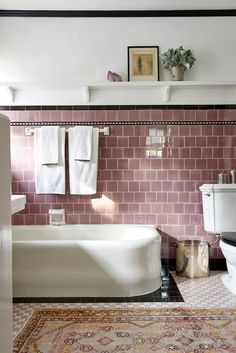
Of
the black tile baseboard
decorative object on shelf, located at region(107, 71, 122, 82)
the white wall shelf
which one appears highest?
decorative object on shelf, located at region(107, 71, 122, 82)

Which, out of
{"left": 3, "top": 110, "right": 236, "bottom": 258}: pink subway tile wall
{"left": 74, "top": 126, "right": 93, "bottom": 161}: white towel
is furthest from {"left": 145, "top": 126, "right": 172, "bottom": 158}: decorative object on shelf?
{"left": 74, "top": 126, "right": 93, "bottom": 161}: white towel

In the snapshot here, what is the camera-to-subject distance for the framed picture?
11.1 ft

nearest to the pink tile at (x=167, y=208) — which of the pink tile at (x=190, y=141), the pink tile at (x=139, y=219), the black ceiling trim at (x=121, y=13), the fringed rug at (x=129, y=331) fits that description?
the pink tile at (x=139, y=219)

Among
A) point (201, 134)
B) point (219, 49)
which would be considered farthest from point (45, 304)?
point (219, 49)

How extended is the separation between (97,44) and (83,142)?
3.38 feet

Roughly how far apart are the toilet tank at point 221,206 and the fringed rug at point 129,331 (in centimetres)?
91

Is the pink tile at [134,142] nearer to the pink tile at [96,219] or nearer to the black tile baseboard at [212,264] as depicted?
the pink tile at [96,219]

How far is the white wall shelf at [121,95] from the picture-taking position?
3.40 m

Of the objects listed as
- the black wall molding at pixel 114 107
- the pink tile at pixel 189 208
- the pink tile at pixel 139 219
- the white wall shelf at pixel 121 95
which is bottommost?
the pink tile at pixel 139 219

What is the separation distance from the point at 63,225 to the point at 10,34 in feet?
6.73

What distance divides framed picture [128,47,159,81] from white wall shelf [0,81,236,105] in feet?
0.35

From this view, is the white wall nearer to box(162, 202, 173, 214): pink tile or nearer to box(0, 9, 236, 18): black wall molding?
box(0, 9, 236, 18): black wall molding

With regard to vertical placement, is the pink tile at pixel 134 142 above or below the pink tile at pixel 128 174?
above

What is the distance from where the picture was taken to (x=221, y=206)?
10.3 ft
